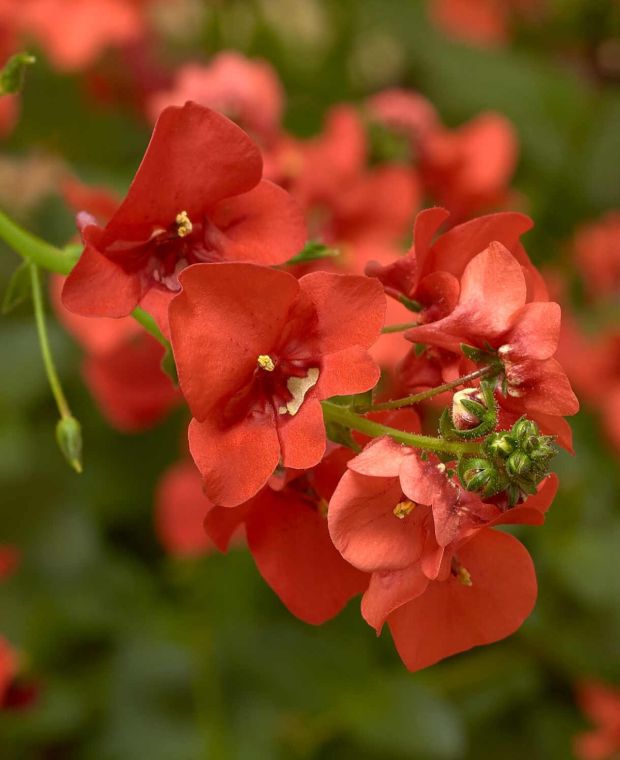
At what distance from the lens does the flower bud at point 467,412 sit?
1.78 feet

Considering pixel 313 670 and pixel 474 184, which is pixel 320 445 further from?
pixel 474 184

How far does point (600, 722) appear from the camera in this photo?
138cm

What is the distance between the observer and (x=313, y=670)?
1312mm

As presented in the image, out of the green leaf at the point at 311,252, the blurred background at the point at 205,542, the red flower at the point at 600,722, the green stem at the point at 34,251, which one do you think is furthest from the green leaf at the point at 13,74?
the red flower at the point at 600,722

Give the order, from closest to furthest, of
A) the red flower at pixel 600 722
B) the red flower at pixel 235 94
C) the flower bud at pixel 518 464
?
the flower bud at pixel 518 464 → the red flower at pixel 235 94 → the red flower at pixel 600 722

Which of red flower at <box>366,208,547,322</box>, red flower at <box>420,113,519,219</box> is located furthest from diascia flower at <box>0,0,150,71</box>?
red flower at <box>366,208,547,322</box>

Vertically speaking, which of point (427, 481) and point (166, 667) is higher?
point (427, 481)

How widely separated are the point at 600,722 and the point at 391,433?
96cm

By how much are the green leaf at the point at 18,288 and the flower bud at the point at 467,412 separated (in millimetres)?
291

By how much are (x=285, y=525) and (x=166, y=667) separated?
26.6 inches

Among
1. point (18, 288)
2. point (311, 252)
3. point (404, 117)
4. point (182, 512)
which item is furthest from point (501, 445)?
point (404, 117)

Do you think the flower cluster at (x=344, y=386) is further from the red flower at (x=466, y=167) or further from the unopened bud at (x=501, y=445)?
the red flower at (x=466, y=167)

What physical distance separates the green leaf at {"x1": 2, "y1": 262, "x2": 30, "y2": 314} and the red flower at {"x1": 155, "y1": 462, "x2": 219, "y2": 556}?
490 millimetres

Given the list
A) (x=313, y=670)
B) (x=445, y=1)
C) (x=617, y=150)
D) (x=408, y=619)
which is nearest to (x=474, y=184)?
(x=617, y=150)
